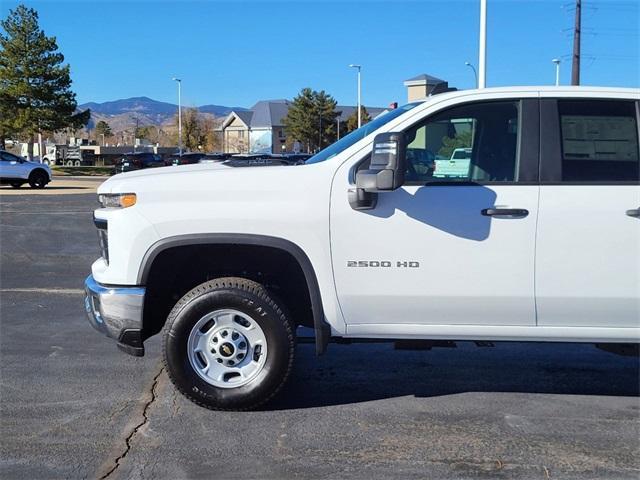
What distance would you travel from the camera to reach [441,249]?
4465 mm

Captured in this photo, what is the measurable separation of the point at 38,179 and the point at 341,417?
2952 cm

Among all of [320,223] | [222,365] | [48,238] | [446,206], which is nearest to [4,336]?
[222,365]

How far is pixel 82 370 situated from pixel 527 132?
3.86 meters

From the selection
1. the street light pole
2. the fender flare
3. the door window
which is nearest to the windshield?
the fender flare

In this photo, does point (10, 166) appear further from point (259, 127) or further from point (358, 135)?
point (259, 127)

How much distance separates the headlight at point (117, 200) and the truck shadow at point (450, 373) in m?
1.70

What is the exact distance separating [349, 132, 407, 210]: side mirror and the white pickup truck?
2 centimetres

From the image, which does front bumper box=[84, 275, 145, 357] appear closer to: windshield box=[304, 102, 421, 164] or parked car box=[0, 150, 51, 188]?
windshield box=[304, 102, 421, 164]

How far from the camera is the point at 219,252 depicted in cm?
480

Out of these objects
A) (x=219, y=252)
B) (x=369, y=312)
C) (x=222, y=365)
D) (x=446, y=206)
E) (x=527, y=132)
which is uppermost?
(x=527, y=132)

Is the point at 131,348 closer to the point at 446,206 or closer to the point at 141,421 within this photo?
the point at 141,421

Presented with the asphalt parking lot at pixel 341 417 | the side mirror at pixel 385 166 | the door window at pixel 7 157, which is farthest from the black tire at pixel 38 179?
the side mirror at pixel 385 166

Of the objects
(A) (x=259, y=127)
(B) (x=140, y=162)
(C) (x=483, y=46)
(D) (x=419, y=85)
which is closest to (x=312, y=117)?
(A) (x=259, y=127)

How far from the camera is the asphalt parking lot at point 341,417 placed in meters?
3.94
